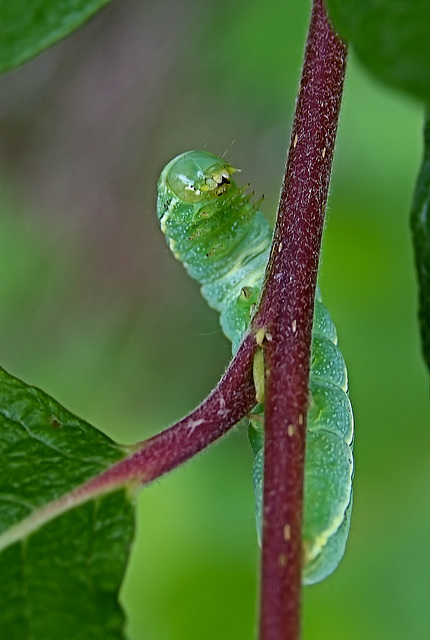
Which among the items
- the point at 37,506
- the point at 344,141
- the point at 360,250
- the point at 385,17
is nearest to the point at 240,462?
the point at 360,250

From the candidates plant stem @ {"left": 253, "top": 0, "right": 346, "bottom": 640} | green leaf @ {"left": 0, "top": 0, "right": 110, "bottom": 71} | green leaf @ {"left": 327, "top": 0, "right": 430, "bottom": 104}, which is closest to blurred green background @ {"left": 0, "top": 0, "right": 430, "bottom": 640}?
plant stem @ {"left": 253, "top": 0, "right": 346, "bottom": 640}

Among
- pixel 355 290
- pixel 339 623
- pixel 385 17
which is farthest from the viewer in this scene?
pixel 355 290

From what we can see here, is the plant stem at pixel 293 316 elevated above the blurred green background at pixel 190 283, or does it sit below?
below

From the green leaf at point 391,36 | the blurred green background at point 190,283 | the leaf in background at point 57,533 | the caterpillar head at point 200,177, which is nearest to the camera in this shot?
the green leaf at point 391,36

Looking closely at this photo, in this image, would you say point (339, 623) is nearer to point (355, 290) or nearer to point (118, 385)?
point (355, 290)

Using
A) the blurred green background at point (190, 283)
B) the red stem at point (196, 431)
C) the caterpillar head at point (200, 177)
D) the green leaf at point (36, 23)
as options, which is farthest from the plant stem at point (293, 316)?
the blurred green background at point (190, 283)

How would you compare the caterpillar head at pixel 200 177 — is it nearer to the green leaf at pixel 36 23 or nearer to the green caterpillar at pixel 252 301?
the green caterpillar at pixel 252 301
